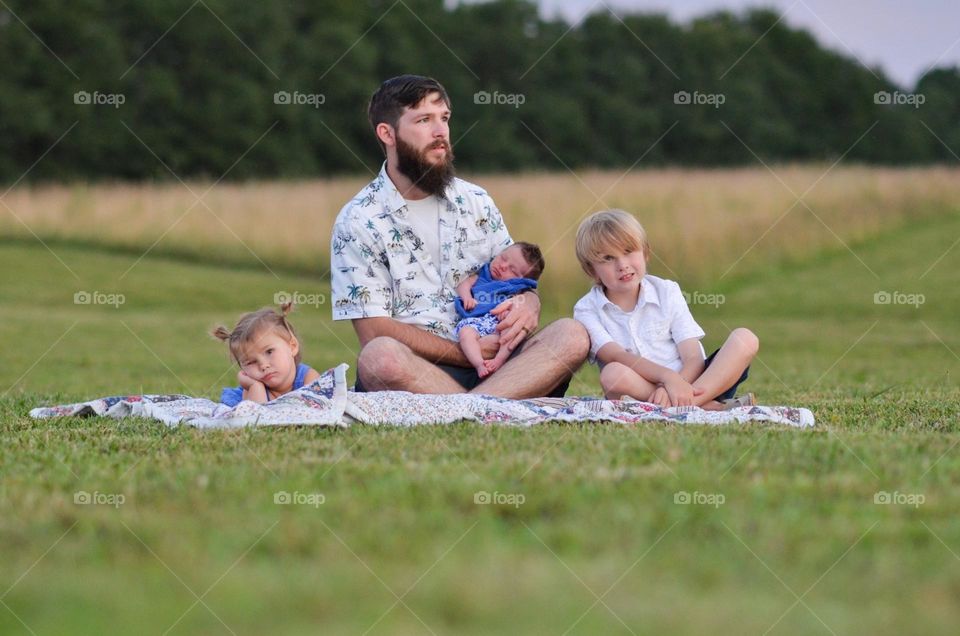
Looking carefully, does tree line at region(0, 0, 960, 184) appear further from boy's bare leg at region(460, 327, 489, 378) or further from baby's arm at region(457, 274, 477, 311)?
boy's bare leg at region(460, 327, 489, 378)

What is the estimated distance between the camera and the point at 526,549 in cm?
315

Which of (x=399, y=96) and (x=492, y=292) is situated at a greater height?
(x=399, y=96)

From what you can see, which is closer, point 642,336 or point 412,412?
point 412,412

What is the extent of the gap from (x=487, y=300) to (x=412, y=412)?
3.25ft

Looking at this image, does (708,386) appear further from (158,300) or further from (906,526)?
(158,300)

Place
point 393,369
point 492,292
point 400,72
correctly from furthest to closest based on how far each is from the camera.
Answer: point 400,72 → point 492,292 → point 393,369

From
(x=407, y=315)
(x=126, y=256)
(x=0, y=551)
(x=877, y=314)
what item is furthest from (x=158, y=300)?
(x=0, y=551)

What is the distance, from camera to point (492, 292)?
6156 millimetres

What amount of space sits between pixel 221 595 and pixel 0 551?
2.60 feet

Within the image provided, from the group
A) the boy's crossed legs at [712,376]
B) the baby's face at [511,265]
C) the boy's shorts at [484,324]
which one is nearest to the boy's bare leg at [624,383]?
the boy's crossed legs at [712,376]

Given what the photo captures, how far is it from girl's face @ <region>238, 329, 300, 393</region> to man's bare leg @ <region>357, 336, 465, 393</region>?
383 mm

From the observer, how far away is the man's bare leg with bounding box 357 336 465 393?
19.0ft

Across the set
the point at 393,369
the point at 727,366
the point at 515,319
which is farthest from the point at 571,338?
the point at 393,369

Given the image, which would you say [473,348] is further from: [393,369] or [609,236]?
[609,236]
